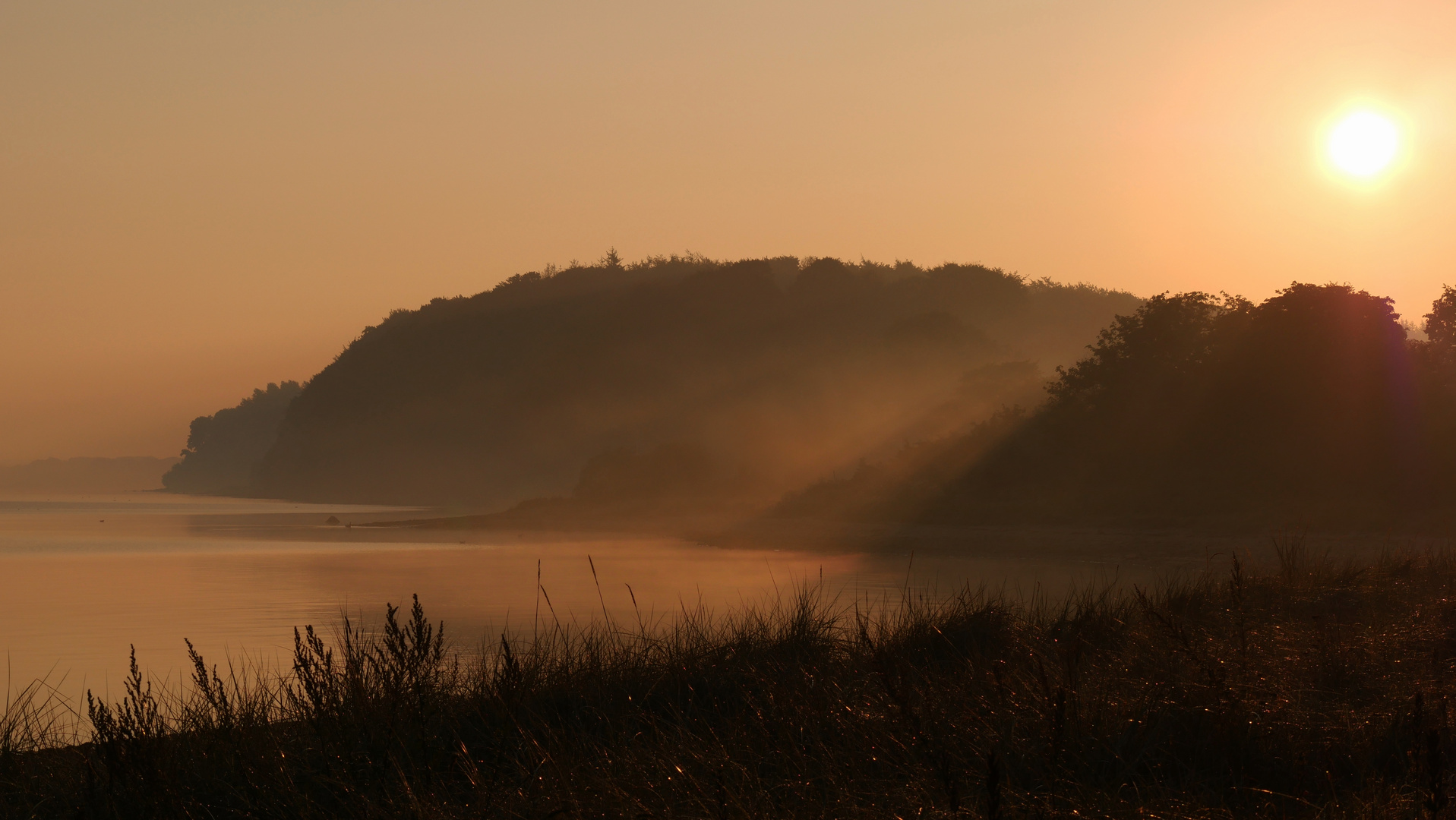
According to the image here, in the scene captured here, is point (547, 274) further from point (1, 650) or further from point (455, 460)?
point (1, 650)

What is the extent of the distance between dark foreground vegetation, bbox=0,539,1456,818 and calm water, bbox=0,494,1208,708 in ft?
8.17

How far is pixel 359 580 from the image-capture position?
101ft

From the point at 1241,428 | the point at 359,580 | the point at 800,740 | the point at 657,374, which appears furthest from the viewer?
the point at 657,374

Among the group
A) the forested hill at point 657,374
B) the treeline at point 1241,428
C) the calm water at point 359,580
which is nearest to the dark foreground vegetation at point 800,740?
the calm water at point 359,580

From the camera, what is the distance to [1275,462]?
39.3 metres

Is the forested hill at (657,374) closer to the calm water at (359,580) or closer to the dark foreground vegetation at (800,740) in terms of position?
the calm water at (359,580)

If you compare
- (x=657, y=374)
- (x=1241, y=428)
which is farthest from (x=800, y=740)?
(x=657, y=374)

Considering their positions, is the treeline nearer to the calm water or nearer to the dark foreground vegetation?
the calm water

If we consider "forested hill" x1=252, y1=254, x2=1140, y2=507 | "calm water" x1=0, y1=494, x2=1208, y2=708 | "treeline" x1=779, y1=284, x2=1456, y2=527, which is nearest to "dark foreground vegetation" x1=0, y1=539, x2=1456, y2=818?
"calm water" x1=0, y1=494, x2=1208, y2=708

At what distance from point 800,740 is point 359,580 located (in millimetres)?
26672

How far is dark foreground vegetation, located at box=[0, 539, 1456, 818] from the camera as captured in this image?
488 cm

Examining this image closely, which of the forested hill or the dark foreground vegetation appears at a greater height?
the forested hill

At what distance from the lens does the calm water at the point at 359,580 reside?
1806cm

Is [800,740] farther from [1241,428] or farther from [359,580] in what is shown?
[1241,428]
